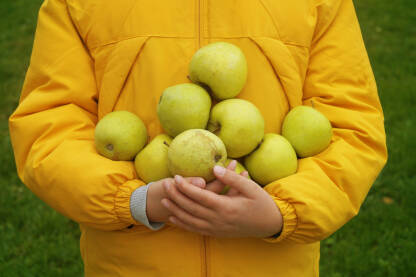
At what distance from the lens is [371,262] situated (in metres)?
3.13

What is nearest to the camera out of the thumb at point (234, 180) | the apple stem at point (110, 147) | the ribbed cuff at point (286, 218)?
the thumb at point (234, 180)

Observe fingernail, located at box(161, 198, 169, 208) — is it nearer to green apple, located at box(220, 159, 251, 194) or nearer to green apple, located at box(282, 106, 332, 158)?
green apple, located at box(220, 159, 251, 194)

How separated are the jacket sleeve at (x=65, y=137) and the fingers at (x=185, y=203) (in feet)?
0.63

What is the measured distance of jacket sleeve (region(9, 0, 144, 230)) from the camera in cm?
160

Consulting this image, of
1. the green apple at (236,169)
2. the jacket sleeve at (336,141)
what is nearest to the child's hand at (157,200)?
the green apple at (236,169)

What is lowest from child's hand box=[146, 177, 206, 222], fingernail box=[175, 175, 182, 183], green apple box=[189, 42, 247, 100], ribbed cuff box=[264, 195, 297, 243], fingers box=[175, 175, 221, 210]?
ribbed cuff box=[264, 195, 297, 243]

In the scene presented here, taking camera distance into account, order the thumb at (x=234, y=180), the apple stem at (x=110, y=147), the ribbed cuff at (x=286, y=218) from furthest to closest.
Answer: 1. the apple stem at (x=110, y=147)
2. the ribbed cuff at (x=286, y=218)
3. the thumb at (x=234, y=180)

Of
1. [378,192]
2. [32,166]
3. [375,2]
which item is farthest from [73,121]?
[375,2]

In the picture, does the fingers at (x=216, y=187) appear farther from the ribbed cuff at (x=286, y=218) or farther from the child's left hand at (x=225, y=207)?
the ribbed cuff at (x=286, y=218)

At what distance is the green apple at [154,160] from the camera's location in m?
1.58

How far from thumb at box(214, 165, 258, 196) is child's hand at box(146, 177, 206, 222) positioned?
71 millimetres

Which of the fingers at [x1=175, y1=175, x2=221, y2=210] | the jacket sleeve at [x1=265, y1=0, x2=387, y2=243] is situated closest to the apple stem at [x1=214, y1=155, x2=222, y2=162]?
the fingers at [x1=175, y1=175, x2=221, y2=210]

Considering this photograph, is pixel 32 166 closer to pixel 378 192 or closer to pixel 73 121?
pixel 73 121

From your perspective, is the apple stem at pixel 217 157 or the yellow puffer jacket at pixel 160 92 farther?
the yellow puffer jacket at pixel 160 92
